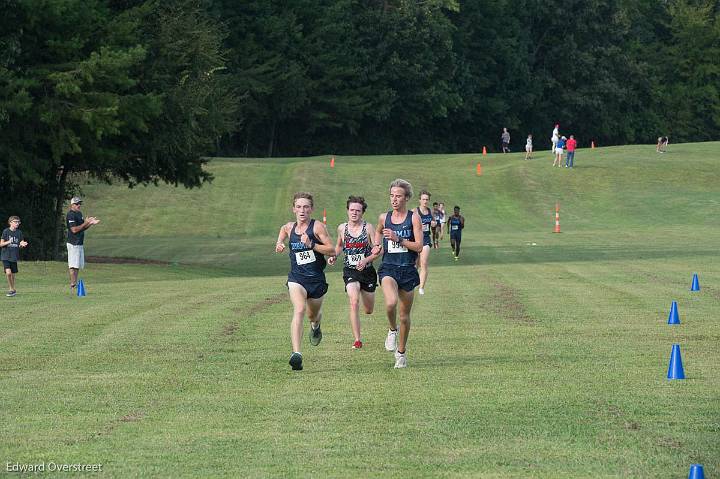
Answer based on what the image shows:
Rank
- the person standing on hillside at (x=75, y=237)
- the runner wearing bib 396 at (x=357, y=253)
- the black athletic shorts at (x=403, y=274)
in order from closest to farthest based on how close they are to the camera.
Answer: the black athletic shorts at (x=403, y=274), the runner wearing bib 396 at (x=357, y=253), the person standing on hillside at (x=75, y=237)

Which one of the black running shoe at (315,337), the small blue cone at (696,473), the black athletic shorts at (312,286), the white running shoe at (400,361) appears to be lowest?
the white running shoe at (400,361)

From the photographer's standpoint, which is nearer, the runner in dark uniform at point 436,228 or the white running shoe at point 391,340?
the white running shoe at point 391,340

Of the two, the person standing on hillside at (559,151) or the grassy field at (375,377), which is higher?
the person standing on hillside at (559,151)

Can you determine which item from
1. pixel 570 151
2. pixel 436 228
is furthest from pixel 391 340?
pixel 570 151

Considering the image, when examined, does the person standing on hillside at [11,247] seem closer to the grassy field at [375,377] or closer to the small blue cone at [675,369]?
the grassy field at [375,377]

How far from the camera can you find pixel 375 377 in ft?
45.8

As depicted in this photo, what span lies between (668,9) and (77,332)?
102790 millimetres

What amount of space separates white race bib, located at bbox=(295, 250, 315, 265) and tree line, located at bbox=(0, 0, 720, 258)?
69.5 ft

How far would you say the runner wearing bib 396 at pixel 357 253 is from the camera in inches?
591

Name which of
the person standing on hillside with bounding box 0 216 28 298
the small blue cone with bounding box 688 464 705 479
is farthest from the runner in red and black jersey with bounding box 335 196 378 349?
the person standing on hillside with bounding box 0 216 28 298

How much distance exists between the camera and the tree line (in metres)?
36.1

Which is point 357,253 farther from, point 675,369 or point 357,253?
point 675,369

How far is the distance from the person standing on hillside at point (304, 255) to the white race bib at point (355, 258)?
58 cm

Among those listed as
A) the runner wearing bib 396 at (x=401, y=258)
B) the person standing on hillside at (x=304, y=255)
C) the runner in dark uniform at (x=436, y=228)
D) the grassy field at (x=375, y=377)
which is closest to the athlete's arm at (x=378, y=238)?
the runner wearing bib 396 at (x=401, y=258)
